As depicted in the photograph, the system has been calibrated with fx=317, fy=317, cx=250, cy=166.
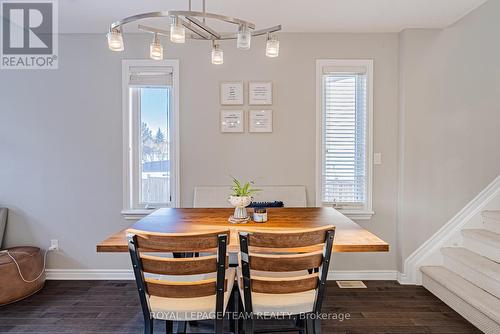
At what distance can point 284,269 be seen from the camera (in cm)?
147

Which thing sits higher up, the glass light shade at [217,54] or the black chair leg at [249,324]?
the glass light shade at [217,54]

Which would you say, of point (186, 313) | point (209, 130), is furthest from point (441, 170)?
point (186, 313)

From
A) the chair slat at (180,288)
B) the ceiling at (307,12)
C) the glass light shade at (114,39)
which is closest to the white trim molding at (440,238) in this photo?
the ceiling at (307,12)

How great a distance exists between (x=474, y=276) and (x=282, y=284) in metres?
2.07

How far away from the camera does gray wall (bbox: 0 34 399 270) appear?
10.5ft

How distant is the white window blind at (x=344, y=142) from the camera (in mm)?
3250

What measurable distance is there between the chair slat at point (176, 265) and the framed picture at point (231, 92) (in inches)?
80.8

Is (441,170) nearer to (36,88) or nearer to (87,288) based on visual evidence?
(87,288)

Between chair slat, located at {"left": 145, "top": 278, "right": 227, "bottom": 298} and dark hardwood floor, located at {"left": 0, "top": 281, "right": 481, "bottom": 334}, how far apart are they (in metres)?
0.99

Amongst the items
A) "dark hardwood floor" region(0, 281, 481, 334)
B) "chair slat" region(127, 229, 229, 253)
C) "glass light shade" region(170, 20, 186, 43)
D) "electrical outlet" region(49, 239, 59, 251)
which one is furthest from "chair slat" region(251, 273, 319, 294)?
"electrical outlet" region(49, 239, 59, 251)

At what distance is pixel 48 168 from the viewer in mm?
3227

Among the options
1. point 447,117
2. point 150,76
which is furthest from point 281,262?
point 447,117

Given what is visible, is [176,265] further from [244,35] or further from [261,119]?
[261,119]

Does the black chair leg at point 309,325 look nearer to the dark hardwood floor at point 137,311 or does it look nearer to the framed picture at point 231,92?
the dark hardwood floor at point 137,311
